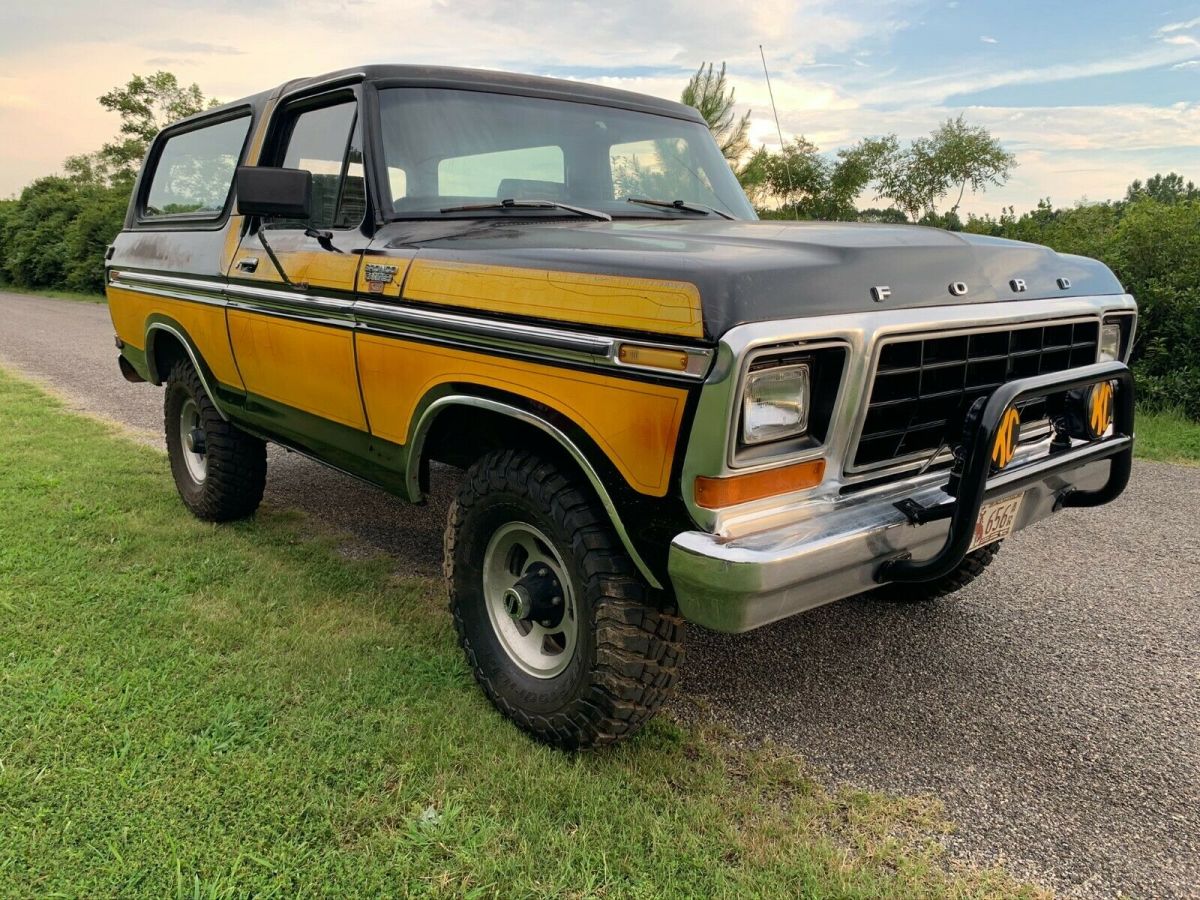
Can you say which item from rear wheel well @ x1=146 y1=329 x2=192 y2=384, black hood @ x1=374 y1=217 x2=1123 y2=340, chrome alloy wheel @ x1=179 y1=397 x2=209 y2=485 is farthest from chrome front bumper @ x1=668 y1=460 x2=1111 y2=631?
rear wheel well @ x1=146 y1=329 x2=192 y2=384

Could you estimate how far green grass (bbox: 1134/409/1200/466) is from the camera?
6547mm

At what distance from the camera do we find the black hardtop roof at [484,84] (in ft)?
10.7

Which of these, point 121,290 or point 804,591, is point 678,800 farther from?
point 121,290

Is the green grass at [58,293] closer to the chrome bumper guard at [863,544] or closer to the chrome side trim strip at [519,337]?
the chrome side trim strip at [519,337]

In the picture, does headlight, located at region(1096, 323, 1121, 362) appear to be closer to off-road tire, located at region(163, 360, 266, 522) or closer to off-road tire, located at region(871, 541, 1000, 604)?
off-road tire, located at region(871, 541, 1000, 604)

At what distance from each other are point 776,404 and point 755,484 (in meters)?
0.21

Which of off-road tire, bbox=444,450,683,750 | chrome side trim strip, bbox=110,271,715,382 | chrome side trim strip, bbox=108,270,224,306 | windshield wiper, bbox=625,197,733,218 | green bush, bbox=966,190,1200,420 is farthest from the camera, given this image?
green bush, bbox=966,190,1200,420

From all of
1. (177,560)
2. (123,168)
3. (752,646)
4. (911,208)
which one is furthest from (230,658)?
(911,208)

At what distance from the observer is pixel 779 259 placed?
216cm

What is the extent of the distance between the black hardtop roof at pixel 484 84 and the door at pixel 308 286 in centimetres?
9

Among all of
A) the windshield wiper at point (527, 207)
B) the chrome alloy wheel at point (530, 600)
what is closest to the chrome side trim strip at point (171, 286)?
the windshield wiper at point (527, 207)

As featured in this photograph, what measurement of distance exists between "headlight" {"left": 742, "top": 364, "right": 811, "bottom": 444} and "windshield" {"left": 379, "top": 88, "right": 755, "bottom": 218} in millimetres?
1419

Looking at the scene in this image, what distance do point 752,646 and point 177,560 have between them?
267cm

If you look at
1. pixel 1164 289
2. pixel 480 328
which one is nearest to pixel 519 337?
pixel 480 328
